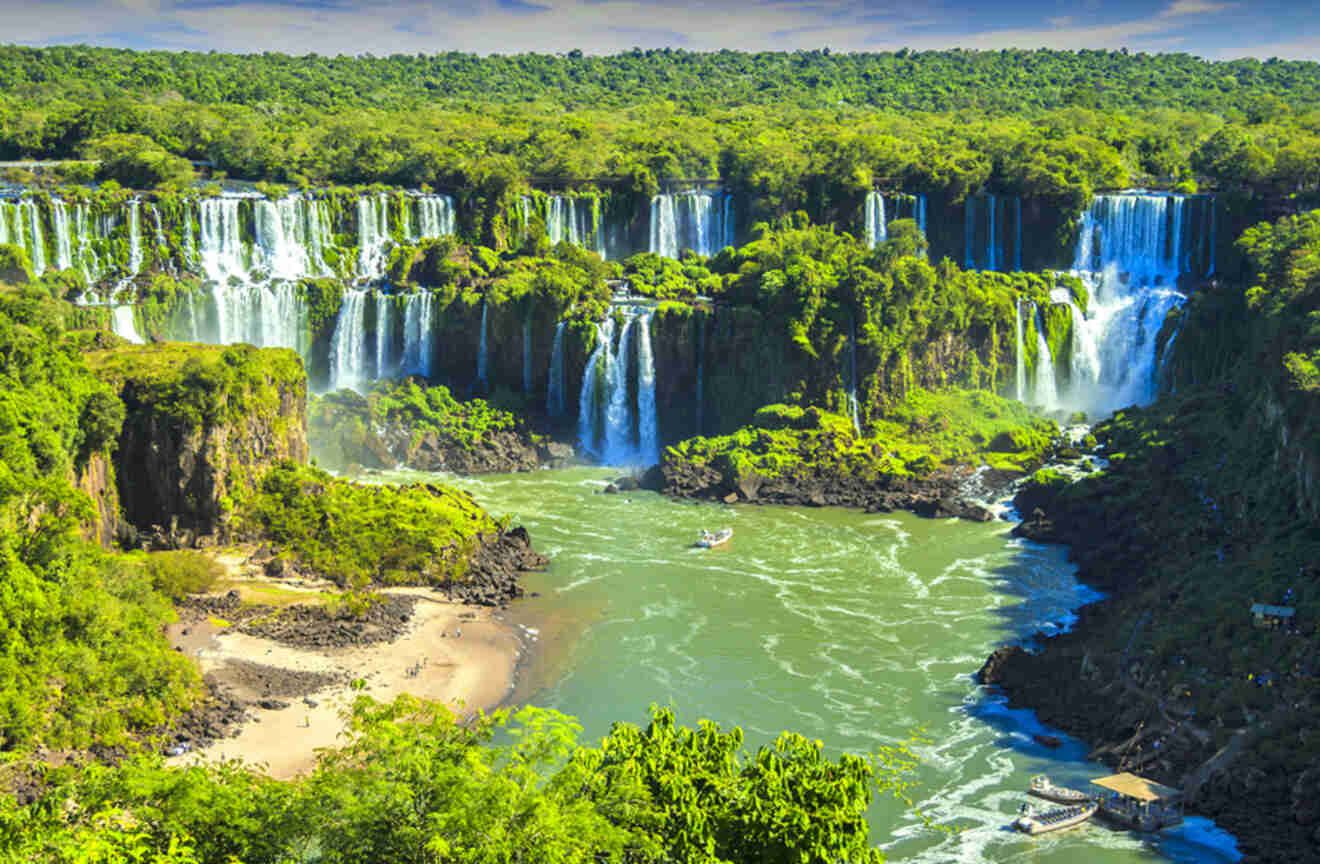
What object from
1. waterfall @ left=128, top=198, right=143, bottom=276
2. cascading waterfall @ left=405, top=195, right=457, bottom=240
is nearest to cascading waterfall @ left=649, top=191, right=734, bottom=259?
cascading waterfall @ left=405, top=195, right=457, bottom=240

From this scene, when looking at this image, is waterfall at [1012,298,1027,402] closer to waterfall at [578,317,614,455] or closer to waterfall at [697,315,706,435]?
waterfall at [697,315,706,435]

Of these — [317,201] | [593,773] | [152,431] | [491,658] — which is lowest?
[491,658]

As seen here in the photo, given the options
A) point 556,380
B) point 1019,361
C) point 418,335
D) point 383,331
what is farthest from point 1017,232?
point 383,331

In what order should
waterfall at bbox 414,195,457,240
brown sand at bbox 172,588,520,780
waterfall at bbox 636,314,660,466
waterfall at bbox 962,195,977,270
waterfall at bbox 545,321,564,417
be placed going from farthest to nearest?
waterfall at bbox 962,195,977,270 → waterfall at bbox 414,195,457,240 → waterfall at bbox 545,321,564,417 → waterfall at bbox 636,314,660,466 → brown sand at bbox 172,588,520,780

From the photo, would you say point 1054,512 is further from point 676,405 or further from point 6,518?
point 6,518

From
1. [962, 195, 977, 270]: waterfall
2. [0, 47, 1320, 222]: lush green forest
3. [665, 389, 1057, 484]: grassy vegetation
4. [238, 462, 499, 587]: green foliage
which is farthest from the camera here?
[0, 47, 1320, 222]: lush green forest

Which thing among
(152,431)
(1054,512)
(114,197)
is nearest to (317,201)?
(114,197)

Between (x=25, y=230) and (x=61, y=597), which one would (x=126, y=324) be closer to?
(x=25, y=230)
